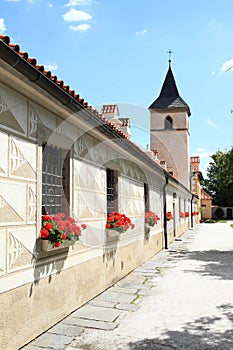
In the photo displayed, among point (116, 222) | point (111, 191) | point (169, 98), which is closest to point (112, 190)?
point (111, 191)

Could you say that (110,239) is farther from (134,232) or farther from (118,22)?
(118,22)

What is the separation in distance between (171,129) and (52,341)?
30.7 m

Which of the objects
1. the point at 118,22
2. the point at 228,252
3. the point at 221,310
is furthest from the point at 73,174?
the point at 228,252

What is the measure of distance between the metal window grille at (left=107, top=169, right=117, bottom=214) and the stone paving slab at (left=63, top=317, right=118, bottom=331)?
335 cm

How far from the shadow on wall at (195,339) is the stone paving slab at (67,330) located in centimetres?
72

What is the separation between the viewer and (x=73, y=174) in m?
5.66

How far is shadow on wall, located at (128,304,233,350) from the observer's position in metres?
4.14

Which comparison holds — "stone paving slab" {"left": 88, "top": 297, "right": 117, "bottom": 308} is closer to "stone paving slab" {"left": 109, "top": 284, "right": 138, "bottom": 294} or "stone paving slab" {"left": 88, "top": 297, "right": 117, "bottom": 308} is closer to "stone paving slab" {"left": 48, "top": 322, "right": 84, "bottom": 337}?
"stone paving slab" {"left": 109, "top": 284, "right": 138, "bottom": 294}

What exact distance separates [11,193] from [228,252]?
36.4 ft

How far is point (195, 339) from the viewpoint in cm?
437

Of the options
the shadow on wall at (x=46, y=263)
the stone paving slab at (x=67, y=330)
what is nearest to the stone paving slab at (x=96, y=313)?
the stone paving slab at (x=67, y=330)

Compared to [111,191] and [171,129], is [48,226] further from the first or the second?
[171,129]

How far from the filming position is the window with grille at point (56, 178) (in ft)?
17.6

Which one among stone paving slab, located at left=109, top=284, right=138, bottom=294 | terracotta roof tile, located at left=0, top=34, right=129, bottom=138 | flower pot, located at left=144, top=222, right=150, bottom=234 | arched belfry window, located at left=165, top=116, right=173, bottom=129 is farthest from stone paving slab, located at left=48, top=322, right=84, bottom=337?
arched belfry window, located at left=165, top=116, right=173, bottom=129
